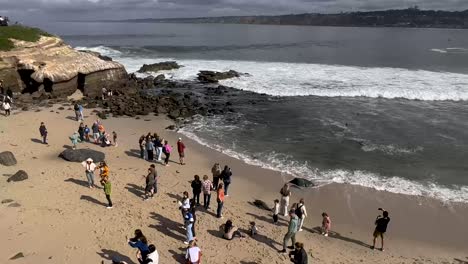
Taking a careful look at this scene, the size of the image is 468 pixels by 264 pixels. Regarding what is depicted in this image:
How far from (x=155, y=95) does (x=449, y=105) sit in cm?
2504

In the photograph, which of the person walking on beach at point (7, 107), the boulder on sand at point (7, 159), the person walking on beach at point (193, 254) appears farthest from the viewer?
the person walking on beach at point (7, 107)

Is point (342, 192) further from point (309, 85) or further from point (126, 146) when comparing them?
point (309, 85)

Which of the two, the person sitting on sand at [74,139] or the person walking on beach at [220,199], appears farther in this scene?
the person sitting on sand at [74,139]

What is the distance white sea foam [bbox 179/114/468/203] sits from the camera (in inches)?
734

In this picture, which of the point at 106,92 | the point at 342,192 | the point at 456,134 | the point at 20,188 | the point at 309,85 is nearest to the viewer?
the point at 20,188

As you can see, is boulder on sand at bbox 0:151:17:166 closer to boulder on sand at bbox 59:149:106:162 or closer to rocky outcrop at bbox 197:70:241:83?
boulder on sand at bbox 59:149:106:162

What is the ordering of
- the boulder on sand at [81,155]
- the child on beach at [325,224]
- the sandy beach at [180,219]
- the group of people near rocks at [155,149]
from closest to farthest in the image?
the sandy beach at [180,219] < the child on beach at [325,224] < the boulder on sand at [81,155] < the group of people near rocks at [155,149]

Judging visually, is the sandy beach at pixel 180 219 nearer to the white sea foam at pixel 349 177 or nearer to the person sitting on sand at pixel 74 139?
the white sea foam at pixel 349 177

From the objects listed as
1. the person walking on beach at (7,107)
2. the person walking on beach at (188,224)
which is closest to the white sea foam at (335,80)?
the person walking on beach at (7,107)

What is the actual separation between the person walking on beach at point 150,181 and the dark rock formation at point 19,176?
539 centimetres

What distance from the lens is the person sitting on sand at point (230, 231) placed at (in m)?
14.3

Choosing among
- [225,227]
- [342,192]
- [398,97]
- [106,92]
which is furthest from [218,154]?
[398,97]

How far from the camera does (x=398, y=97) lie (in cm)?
3800

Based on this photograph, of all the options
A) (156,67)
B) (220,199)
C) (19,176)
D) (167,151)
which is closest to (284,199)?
(220,199)
